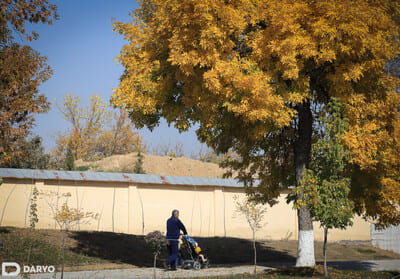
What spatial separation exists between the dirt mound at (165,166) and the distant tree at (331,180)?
950 inches

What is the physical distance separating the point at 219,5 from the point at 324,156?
4853 millimetres

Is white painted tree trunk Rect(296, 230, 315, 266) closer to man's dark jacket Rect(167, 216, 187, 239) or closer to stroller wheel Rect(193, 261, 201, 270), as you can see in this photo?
stroller wheel Rect(193, 261, 201, 270)

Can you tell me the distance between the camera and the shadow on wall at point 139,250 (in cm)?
1553

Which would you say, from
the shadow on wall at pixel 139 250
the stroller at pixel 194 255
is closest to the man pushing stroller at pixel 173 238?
the stroller at pixel 194 255

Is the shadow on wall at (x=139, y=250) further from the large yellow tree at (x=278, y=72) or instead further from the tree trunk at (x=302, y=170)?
the large yellow tree at (x=278, y=72)

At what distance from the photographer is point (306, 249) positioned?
1313 cm

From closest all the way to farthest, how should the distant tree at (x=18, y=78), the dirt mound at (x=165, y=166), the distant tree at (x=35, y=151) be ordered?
1. the distant tree at (x=18, y=78)
2. the distant tree at (x=35, y=151)
3. the dirt mound at (x=165, y=166)

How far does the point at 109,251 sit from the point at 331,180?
889 centimetres

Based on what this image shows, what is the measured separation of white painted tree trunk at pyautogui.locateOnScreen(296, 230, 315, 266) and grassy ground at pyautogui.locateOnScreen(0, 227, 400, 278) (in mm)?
3159

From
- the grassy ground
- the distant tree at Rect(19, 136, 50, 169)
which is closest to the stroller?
the grassy ground

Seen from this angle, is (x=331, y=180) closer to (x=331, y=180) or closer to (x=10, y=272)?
(x=331, y=180)

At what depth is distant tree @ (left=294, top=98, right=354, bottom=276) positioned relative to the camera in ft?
36.3

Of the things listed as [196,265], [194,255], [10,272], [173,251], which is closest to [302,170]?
[194,255]

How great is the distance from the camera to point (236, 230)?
2277 cm
